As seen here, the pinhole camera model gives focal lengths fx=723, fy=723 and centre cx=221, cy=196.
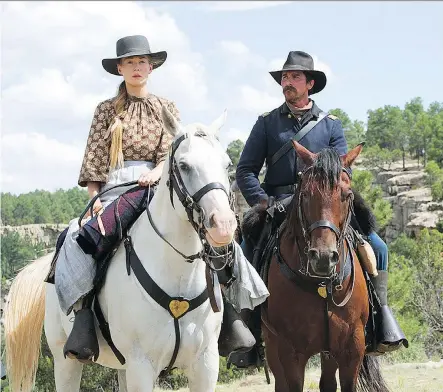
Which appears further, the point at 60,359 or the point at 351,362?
the point at 60,359

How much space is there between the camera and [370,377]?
7.81 metres

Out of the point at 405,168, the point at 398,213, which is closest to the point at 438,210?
the point at 398,213

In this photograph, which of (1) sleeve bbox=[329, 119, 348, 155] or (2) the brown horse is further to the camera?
(1) sleeve bbox=[329, 119, 348, 155]

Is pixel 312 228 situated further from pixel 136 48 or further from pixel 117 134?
pixel 136 48

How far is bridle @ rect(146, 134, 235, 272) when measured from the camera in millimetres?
4465

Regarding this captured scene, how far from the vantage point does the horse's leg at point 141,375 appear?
5.04 m

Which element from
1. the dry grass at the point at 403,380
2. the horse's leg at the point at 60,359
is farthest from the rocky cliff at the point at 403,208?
the horse's leg at the point at 60,359

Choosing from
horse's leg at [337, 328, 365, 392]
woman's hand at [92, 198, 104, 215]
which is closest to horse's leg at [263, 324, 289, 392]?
horse's leg at [337, 328, 365, 392]

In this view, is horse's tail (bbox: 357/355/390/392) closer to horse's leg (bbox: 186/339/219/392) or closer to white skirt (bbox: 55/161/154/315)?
horse's leg (bbox: 186/339/219/392)

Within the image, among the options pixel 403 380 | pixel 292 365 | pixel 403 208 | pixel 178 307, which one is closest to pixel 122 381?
pixel 292 365

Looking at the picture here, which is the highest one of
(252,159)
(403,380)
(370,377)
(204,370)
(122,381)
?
(252,159)

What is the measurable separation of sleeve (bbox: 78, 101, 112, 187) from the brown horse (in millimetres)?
1678

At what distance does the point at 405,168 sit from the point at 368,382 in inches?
4905

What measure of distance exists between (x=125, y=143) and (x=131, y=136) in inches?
3.1
